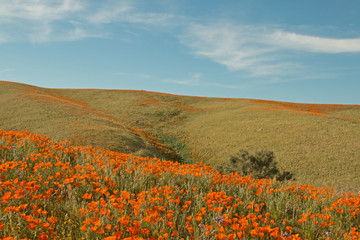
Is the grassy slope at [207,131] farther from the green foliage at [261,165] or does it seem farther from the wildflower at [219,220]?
the wildflower at [219,220]

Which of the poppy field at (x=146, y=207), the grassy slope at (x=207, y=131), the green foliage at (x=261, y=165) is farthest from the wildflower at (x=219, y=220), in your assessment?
the green foliage at (x=261, y=165)

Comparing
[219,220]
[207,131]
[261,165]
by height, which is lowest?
[261,165]

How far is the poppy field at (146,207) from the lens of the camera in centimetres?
362

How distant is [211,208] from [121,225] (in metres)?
1.51

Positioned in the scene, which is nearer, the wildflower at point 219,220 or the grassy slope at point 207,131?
the wildflower at point 219,220

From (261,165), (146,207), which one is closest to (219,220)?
(146,207)

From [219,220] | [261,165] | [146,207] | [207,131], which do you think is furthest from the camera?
[207,131]

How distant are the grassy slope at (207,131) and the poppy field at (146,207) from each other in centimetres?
1237

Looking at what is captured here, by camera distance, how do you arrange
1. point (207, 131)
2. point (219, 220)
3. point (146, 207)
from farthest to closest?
point (207, 131)
point (146, 207)
point (219, 220)

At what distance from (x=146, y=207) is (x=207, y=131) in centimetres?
3497

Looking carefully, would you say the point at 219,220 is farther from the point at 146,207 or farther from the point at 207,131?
the point at 207,131

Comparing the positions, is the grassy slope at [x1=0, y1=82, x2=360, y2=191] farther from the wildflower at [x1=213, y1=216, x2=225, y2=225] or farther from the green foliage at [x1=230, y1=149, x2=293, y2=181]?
the wildflower at [x1=213, y1=216, x2=225, y2=225]

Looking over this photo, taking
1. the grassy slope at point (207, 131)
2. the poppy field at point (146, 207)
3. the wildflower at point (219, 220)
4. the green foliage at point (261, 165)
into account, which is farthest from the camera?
the grassy slope at point (207, 131)

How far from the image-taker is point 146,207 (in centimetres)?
434
